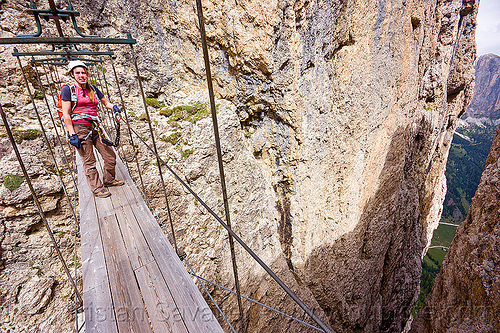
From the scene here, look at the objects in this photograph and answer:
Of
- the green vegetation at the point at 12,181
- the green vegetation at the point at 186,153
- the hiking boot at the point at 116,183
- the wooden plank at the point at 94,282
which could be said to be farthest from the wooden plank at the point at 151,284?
the green vegetation at the point at 186,153

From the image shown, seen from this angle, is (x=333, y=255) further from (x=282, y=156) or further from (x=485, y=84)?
(x=485, y=84)

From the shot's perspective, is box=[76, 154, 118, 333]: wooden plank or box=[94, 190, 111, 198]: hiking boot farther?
box=[94, 190, 111, 198]: hiking boot

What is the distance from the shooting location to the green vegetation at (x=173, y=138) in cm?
720

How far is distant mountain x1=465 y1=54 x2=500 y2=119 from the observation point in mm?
121625

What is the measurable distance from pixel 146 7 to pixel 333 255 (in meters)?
11.8

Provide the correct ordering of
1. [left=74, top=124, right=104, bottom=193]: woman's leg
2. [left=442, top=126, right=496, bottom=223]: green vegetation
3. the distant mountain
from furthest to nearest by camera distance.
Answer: the distant mountain < [left=442, top=126, right=496, bottom=223]: green vegetation < [left=74, top=124, right=104, bottom=193]: woman's leg

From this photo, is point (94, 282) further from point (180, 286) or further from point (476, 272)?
point (476, 272)

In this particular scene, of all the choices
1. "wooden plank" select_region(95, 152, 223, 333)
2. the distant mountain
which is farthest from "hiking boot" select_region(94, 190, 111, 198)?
the distant mountain

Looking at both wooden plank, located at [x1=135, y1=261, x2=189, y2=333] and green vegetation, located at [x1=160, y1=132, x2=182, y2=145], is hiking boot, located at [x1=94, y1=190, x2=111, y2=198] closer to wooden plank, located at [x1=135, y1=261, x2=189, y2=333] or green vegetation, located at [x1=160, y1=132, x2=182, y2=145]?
wooden plank, located at [x1=135, y1=261, x2=189, y2=333]

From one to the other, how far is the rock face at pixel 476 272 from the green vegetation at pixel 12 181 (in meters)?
9.62

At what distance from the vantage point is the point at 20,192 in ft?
15.6

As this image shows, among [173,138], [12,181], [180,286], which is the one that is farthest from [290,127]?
[12,181]

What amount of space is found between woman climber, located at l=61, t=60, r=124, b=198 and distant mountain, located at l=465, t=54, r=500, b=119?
584 feet

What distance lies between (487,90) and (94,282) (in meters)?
193
